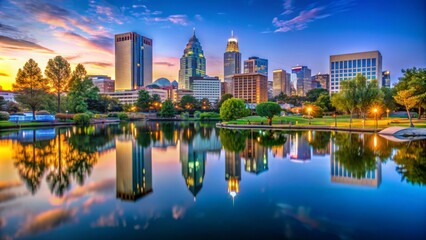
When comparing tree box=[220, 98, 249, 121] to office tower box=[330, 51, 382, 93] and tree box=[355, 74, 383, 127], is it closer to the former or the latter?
tree box=[355, 74, 383, 127]

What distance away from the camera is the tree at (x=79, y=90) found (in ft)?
209

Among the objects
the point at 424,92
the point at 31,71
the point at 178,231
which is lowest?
the point at 178,231

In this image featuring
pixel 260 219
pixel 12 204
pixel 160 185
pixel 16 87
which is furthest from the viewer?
pixel 16 87

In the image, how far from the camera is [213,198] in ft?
32.8

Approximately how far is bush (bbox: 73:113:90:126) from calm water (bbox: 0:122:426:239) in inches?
1656

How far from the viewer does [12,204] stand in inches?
361

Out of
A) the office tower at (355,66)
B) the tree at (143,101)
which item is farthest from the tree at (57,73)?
the office tower at (355,66)

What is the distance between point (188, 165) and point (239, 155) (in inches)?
177

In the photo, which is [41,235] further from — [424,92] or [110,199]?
[424,92]

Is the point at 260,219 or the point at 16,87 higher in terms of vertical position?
the point at 16,87

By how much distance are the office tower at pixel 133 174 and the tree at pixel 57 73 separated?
5245 cm

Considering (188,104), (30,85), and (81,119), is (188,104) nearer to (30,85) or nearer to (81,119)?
(81,119)

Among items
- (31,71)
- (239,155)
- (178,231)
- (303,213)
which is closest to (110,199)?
(178,231)

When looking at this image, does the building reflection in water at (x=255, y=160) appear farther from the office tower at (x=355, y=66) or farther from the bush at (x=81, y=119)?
the office tower at (x=355, y=66)
